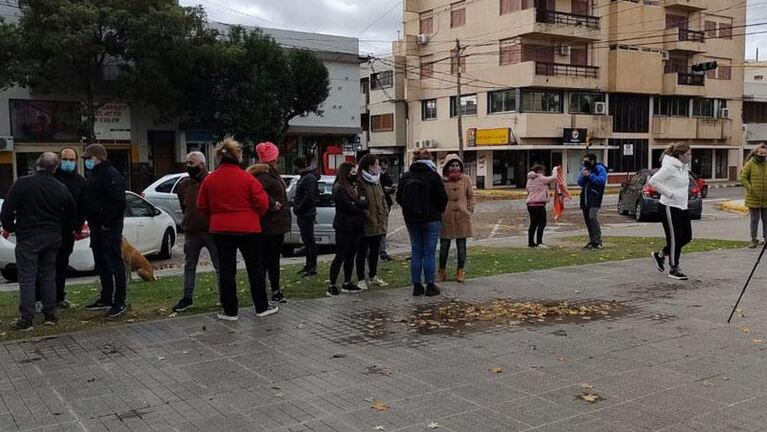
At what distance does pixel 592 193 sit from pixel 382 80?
1790 inches

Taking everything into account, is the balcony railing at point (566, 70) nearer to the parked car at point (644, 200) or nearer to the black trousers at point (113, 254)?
the parked car at point (644, 200)

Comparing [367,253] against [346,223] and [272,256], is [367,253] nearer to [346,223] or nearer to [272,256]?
[346,223]

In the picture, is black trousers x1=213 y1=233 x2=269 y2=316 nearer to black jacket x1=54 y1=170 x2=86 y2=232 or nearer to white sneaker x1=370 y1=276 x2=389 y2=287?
black jacket x1=54 y1=170 x2=86 y2=232

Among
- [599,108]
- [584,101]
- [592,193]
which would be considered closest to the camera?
[592,193]

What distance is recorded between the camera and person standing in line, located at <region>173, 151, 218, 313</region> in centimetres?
779

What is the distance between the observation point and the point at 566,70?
1818 inches

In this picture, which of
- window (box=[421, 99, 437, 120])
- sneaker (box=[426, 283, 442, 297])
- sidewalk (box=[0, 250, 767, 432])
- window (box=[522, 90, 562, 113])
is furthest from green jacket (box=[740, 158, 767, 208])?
window (box=[421, 99, 437, 120])

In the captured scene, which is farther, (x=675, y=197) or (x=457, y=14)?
(x=457, y=14)

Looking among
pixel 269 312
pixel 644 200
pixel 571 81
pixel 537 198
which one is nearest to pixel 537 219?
pixel 537 198

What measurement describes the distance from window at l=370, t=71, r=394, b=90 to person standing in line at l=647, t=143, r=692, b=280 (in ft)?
156

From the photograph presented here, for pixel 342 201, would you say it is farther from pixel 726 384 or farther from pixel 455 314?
pixel 726 384

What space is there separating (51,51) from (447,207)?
77.4ft

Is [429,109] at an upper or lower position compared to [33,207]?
upper

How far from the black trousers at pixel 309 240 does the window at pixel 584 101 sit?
38488 mm
